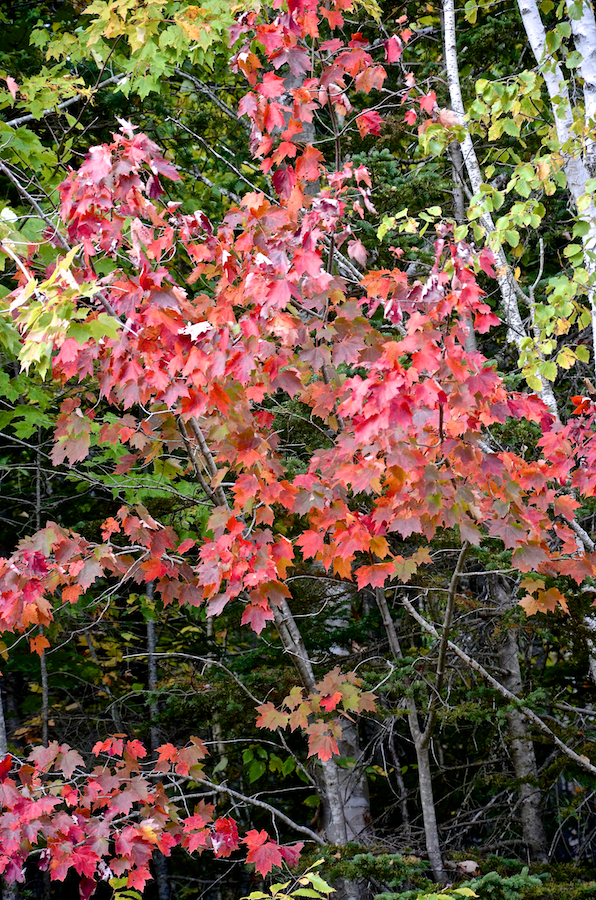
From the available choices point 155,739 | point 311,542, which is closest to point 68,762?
point 311,542

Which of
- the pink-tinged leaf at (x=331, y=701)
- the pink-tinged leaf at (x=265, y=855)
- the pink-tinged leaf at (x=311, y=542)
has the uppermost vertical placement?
the pink-tinged leaf at (x=311, y=542)

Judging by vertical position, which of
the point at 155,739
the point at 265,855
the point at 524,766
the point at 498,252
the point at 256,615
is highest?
the point at 498,252

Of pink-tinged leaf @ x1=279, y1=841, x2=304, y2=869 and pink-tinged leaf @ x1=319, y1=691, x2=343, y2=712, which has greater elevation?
pink-tinged leaf @ x1=319, y1=691, x2=343, y2=712

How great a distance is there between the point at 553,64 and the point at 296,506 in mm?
2747

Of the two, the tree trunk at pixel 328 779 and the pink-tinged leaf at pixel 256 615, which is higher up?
the pink-tinged leaf at pixel 256 615

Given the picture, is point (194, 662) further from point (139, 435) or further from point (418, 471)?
point (418, 471)

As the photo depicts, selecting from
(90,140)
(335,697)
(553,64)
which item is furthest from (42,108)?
(335,697)

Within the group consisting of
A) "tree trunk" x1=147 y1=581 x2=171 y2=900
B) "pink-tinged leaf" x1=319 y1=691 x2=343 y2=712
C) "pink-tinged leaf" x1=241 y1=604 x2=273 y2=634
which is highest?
"pink-tinged leaf" x1=241 y1=604 x2=273 y2=634

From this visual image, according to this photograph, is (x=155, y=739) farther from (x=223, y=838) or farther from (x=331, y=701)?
(x=331, y=701)

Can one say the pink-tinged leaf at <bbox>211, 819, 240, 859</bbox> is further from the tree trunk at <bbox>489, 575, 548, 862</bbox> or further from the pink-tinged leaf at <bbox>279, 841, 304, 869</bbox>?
the tree trunk at <bbox>489, 575, 548, 862</bbox>

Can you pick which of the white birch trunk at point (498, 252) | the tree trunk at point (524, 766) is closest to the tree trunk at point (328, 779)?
the tree trunk at point (524, 766)

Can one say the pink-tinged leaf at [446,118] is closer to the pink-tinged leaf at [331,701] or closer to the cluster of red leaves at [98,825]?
the pink-tinged leaf at [331,701]

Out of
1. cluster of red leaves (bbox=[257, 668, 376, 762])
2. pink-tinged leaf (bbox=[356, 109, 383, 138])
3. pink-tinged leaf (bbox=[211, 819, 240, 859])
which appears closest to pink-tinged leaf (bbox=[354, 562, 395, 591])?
cluster of red leaves (bbox=[257, 668, 376, 762])

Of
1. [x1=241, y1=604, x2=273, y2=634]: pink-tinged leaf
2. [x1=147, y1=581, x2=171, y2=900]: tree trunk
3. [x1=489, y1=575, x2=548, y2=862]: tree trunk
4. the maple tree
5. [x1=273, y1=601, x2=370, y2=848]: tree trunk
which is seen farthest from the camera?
[x1=147, y1=581, x2=171, y2=900]: tree trunk
